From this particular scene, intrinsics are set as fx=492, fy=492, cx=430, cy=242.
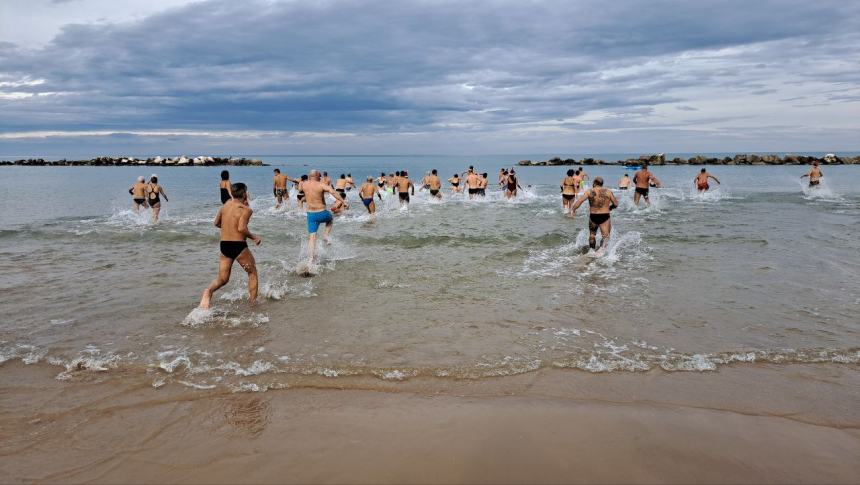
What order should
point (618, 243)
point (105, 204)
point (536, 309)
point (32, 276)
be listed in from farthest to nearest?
1. point (105, 204)
2. point (618, 243)
3. point (32, 276)
4. point (536, 309)

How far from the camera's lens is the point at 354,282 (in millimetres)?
8688

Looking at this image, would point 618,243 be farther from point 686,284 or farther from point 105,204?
point 105,204

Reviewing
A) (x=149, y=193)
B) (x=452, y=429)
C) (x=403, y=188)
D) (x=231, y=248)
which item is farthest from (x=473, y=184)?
(x=452, y=429)

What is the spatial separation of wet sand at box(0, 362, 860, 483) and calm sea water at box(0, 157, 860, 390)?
365 millimetres

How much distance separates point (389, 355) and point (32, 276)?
7.95m

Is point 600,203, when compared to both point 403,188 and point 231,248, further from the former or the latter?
point 403,188

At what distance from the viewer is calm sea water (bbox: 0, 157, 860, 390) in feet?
17.0

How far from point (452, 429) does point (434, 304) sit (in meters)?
3.55

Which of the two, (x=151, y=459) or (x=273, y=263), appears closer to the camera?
(x=151, y=459)

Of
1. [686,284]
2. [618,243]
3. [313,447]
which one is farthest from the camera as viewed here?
[618,243]

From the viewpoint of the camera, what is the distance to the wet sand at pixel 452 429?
3.22 m

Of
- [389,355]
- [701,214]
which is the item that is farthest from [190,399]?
[701,214]

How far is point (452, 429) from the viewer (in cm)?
373

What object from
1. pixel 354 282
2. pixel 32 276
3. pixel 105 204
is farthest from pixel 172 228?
pixel 105 204
